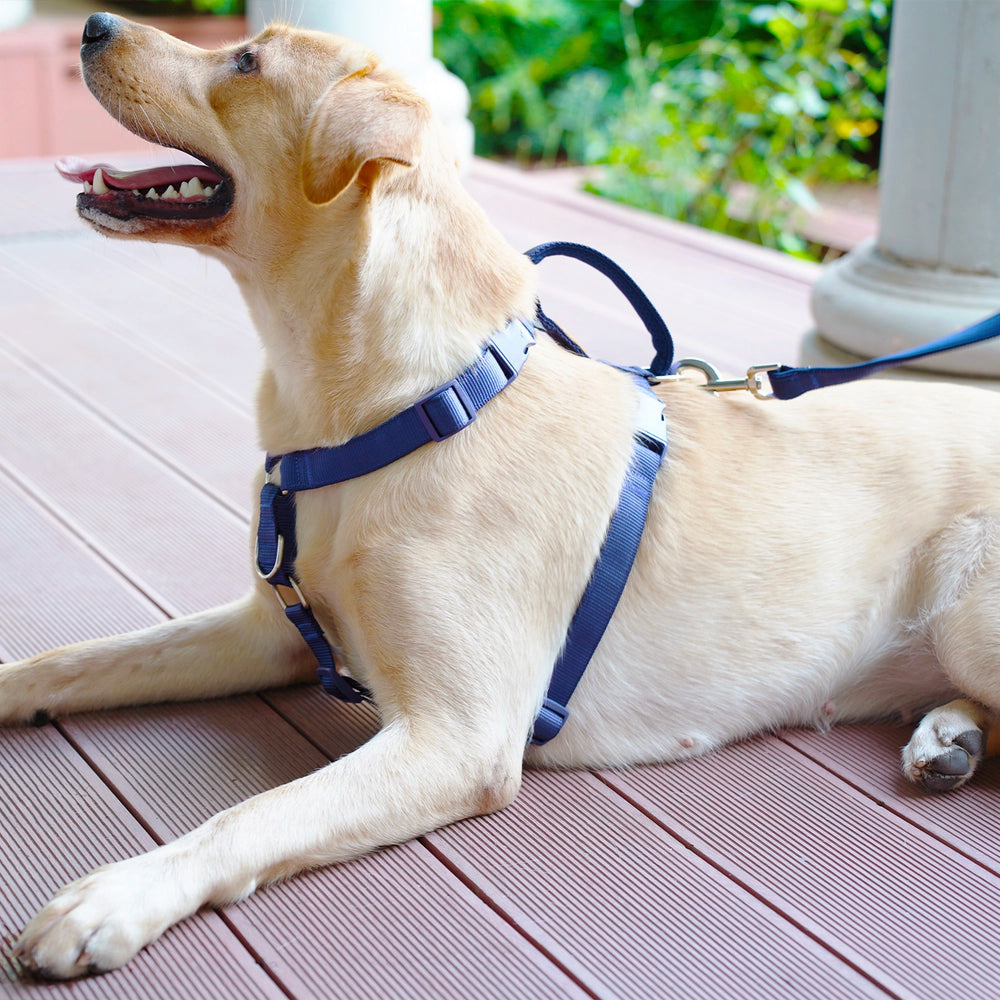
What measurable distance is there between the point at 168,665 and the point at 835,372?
1.29 m

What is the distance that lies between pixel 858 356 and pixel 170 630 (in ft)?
7.16

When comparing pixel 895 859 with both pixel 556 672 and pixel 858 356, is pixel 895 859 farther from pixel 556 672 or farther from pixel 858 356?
pixel 858 356

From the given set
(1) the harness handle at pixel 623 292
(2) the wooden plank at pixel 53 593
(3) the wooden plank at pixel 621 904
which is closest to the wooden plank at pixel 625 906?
(3) the wooden plank at pixel 621 904

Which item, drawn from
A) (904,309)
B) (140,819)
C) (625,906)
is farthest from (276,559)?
(904,309)

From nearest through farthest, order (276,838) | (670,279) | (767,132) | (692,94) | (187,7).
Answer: (276,838) < (670,279) < (767,132) < (692,94) < (187,7)

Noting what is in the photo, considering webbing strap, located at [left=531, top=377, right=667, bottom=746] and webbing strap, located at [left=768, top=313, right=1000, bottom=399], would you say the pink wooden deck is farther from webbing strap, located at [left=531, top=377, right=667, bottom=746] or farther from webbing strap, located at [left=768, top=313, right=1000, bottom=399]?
webbing strap, located at [left=768, top=313, right=1000, bottom=399]

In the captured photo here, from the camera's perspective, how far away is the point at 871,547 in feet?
6.67

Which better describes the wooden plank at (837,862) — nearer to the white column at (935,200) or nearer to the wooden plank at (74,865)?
the wooden plank at (74,865)

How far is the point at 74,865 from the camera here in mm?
1729

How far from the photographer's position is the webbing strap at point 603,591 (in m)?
1.90

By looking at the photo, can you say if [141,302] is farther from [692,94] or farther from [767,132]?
[692,94]

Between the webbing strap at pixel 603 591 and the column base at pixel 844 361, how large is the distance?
164cm

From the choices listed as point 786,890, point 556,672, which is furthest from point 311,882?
point 786,890

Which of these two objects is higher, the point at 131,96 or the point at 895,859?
the point at 131,96
